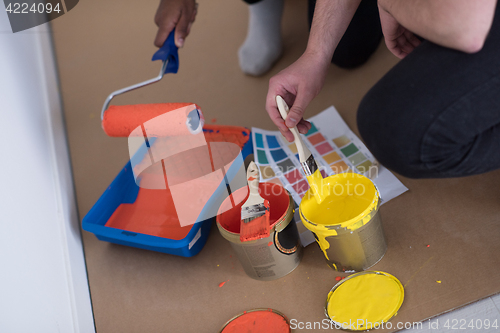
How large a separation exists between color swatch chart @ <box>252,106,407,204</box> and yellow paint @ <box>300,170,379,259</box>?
0.16 meters

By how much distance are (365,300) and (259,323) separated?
0.19 meters

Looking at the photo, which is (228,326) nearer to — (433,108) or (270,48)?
(433,108)

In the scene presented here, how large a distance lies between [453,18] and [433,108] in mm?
121

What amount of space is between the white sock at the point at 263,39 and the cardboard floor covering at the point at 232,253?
0.04 metres

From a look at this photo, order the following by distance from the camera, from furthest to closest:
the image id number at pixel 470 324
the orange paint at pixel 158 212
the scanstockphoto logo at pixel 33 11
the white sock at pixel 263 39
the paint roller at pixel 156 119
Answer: the white sock at pixel 263 39, the scanstockphoto logo at pixel 33 11, the orange paint at pixel 158 212, the paint roller at pixel 156 119, the image id number at pixel 470 324

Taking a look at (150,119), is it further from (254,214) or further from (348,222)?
(348,222)

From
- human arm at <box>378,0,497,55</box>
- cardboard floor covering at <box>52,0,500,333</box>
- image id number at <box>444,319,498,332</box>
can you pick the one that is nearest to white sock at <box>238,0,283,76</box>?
cardboard floor covering at <box>52,0,500,333</box>

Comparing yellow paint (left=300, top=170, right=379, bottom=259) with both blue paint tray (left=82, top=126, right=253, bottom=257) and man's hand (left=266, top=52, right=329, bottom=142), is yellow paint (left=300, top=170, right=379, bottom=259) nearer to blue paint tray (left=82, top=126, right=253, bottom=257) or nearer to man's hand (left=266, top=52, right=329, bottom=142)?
man's hand (left=266, top=52, right=329, bottom=142)

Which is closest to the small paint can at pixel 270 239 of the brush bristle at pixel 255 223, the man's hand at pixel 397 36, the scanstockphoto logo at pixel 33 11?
the brush bristle at pixel 255 223

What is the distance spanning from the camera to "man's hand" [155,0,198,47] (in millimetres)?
1027

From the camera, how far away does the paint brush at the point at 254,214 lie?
0.71 metres

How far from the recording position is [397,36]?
29.4 inches

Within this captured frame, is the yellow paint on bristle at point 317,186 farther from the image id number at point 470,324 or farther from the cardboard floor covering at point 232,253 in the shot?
the image id number at point 470,324

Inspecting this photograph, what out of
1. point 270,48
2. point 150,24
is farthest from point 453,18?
point 150,24
